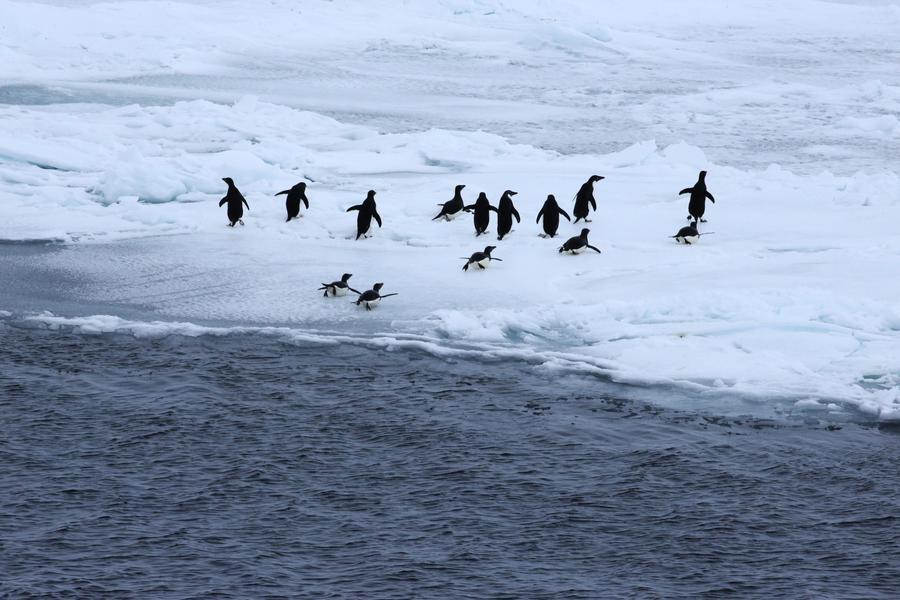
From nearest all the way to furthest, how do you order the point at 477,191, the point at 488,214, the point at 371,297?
the point at 371,297
the point at 488,214
the point at 477,191

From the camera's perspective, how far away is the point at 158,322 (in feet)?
41.8

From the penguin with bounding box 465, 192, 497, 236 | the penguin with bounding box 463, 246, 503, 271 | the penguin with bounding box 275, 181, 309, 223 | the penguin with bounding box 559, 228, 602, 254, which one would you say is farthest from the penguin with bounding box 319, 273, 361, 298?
the penguin with bounding box 275, 181, 309, 223

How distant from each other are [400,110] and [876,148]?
35.2 ft

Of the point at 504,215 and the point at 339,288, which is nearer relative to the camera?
the point at 339,288

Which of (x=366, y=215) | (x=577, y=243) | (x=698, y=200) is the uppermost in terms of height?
(x=698, y=200)

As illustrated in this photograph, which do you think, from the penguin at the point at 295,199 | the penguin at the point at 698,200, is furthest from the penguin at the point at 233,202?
the penguin at the point at 698,200

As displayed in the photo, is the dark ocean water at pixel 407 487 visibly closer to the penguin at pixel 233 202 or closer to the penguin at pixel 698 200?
the penguin at pixel 233 202

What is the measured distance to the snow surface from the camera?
40.9 ft

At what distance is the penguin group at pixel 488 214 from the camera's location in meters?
14.9

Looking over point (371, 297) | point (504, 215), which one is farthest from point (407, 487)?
point (504, 215)

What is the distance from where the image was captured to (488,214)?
15797 millimetres

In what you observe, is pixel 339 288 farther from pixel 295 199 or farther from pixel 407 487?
pixel 407 487

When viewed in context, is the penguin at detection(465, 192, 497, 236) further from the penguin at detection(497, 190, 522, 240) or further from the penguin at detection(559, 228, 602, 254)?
the penguin at detection(559, 228, 602, 254)

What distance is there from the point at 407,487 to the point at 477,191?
9.45 meters
